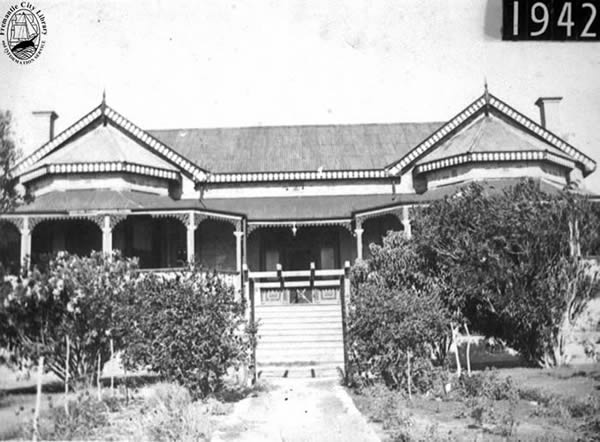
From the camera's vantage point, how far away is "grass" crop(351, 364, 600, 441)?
869 cm

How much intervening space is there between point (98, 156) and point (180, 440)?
14.5 m

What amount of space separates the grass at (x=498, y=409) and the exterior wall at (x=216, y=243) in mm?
10466

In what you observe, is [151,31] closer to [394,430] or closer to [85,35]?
[85,35]

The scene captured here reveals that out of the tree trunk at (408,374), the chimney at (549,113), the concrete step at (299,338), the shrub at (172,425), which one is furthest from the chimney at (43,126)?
the chimney at (549,113)

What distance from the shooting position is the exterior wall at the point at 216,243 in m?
22.0

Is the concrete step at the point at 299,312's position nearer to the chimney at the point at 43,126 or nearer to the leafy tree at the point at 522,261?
the leafy tree at the point at 522,261

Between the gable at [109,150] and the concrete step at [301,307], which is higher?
the gable at [109,150]

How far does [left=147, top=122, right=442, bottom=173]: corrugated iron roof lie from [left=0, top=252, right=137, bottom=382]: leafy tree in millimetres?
12806

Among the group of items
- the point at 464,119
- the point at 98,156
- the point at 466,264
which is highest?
the point at 464,119

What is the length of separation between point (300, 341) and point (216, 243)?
21.8ft

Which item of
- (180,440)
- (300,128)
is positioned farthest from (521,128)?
(180,440)

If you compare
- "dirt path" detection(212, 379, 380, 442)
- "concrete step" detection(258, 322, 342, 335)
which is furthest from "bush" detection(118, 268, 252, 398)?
"concrete step" detection(258, 322, 342, 335)

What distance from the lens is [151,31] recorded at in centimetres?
1142

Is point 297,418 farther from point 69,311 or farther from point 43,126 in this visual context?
point 43,126
